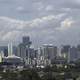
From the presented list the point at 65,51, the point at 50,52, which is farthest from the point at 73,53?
the point at 50,52

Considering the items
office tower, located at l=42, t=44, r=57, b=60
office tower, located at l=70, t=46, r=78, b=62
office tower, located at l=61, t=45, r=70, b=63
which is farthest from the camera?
office tower, located at l=42, t=44, r=57, b=60

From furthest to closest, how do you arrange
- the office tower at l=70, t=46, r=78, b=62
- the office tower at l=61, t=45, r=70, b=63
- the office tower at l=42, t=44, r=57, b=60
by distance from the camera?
1. the office tower at l=42, t=44, r=57, b=60
2. the office tower at l=61, t=45, r=70, b=63
3. the office tower at l=70, t=46, r=78, b=62

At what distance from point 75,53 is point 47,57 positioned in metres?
9.64

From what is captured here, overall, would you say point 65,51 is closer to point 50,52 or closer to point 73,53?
point 50,52

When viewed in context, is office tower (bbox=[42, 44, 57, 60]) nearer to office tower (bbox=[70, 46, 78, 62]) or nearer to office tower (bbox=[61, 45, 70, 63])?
office tower (bbox=[61, 45, 70, 63])

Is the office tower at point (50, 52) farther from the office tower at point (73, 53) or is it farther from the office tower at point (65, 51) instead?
the office tower at point (73, 53)

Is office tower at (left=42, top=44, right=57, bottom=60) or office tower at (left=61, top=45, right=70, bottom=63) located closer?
office tower at (left=61, top=45, right=70, bottom=63)

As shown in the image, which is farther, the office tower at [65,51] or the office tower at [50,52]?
the office tower at [50,52]

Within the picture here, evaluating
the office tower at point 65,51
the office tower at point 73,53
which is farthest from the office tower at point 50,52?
the office tower at point 73,53

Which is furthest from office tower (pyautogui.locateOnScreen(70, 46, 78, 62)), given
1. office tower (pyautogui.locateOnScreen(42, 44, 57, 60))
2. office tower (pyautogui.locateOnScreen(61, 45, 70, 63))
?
office tower (pyautogui.locateOnScreen(42, 44, 57, 60))

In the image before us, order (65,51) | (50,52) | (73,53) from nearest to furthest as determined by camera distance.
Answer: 1. (73,53)
2. (65,51)
3. (50,52)

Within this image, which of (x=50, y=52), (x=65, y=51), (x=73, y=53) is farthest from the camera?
(x=50, y=52)

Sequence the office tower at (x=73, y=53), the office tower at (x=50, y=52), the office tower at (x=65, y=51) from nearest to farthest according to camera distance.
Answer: the office tower at (x=73, y=53) < the office tower at (x=65, y=51) < the office tower at (x=50, y=52)

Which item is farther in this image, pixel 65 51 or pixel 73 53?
pixel 65 51
